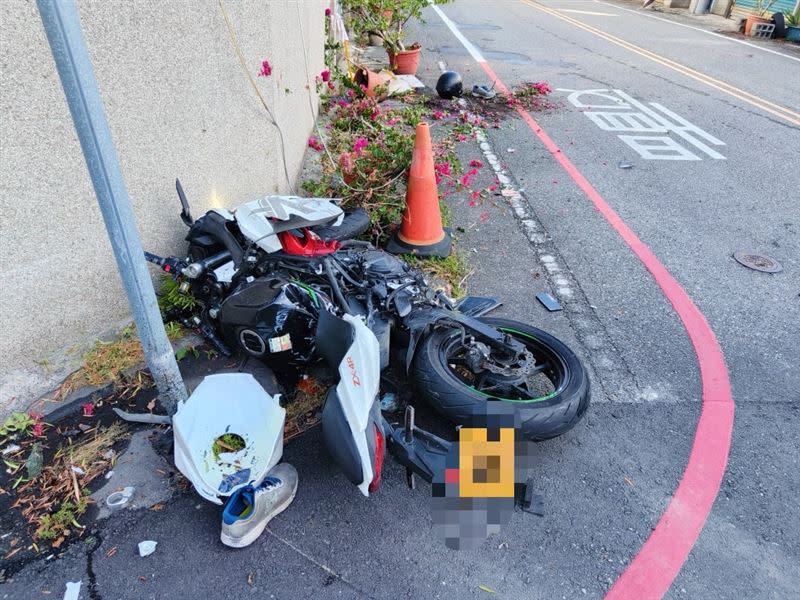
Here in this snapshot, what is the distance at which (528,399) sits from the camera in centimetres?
295

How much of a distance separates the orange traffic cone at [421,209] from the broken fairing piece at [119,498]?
2.64 metres

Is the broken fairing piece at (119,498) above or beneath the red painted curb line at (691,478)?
above

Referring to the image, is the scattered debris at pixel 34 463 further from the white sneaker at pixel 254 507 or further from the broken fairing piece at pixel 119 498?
the white sneaker at pixel 254 507

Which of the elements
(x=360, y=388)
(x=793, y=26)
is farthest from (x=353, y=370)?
(x=793, y=26)

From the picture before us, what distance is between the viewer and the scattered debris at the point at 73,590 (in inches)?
84.7

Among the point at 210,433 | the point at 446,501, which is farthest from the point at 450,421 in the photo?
the point at 210,433

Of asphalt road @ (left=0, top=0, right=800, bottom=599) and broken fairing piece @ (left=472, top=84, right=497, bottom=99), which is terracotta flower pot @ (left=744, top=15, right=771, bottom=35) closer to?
asphalt road @ (left=0, top=0, right=800, bottom=599)

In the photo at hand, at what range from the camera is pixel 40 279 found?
2871 millimetres

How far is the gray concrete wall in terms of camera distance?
2.56m

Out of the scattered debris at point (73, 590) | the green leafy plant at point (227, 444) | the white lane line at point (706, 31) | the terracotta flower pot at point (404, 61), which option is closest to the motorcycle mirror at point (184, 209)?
the green leafy plant at point (227, 444)

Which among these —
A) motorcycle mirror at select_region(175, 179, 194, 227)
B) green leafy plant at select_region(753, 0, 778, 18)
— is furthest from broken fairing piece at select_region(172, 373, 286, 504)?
green leafy plant at select_region(753, 0, 778, 18)

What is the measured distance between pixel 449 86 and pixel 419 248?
17.0 ft

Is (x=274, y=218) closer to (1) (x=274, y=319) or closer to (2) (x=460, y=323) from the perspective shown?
(1) (x=274, y=319)

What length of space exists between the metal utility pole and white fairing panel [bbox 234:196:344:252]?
74cm
